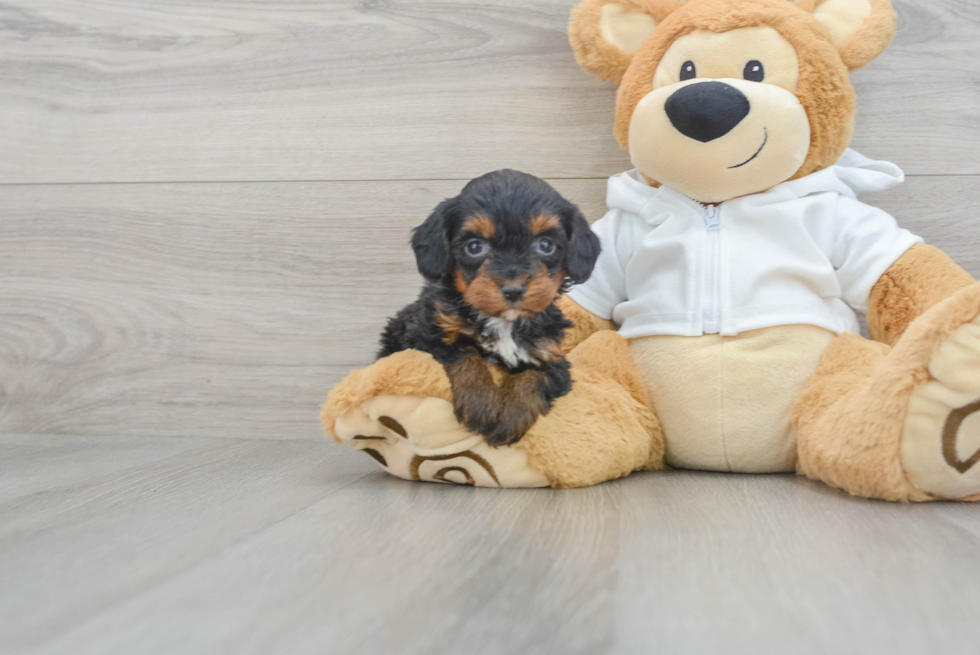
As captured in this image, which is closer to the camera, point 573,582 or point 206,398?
point 573,582

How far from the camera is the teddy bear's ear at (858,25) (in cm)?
117

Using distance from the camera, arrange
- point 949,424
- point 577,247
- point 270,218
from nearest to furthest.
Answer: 1. point 949,424
2. point 577,247
3. point 270,218

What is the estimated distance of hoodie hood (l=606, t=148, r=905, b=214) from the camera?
118 cm

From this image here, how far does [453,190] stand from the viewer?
1534 millimetres

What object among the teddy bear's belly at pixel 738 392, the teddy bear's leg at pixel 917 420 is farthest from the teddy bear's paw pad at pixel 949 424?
the teddy bear's belly at pixel 738 392

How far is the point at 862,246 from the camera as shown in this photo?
3.87ft

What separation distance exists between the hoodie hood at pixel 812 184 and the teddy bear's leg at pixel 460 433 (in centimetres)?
33

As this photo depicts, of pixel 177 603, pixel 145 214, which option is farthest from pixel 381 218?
pixel 177 603

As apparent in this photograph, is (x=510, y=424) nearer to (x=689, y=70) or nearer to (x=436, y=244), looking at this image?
(x=436, y=244)

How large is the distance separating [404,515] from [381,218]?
0.78 m

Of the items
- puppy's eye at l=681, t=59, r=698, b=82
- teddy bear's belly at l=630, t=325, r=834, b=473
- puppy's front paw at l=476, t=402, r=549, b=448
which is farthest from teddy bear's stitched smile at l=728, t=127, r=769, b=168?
puppy's front paw at l=476, t=402, r=549, b=448

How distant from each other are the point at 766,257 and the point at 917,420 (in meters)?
0.34

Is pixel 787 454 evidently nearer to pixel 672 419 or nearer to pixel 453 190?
pixel 672 419

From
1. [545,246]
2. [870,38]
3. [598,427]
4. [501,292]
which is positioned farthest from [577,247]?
[870,38]
